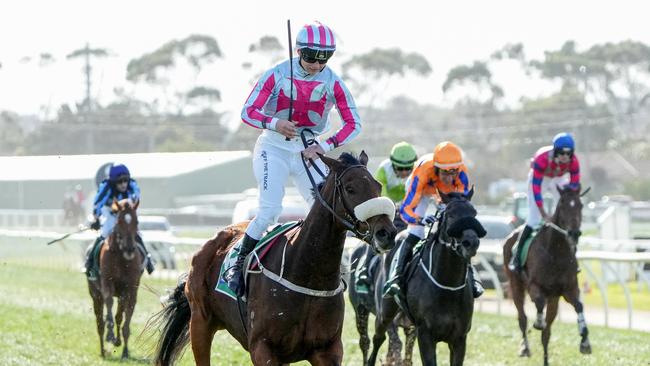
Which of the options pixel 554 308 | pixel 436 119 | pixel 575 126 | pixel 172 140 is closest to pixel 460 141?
pixel 575 126

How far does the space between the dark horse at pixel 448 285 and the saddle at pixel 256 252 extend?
1811 mm

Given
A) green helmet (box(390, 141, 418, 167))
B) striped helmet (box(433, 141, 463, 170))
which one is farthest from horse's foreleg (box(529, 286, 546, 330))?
striped helmet (box(433, 141, 463, 170))

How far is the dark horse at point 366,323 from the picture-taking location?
34.2 feet

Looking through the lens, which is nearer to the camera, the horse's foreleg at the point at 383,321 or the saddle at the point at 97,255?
the horse's foreleg at the point at 383,321

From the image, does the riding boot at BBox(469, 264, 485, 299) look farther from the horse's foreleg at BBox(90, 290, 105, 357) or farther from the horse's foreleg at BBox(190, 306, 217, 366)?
the horse's foreleg at BBox(90, 290, 105, 357)

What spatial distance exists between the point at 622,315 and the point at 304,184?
11.3 metres

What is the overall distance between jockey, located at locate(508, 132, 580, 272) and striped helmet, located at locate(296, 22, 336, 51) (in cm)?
508

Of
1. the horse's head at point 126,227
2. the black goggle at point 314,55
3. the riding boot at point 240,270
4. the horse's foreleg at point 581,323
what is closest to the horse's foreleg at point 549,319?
the horse's foreleg at point 581,323

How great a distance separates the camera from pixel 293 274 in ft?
22.4

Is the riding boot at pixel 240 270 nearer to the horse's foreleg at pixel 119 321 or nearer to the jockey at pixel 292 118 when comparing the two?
the jockey at pixel 292 118

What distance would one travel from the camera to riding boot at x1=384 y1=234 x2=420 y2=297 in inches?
376

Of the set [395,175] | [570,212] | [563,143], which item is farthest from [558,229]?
[395,175]

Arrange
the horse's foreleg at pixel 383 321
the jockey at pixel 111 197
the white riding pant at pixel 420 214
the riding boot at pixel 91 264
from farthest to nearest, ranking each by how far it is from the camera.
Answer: the riding boot at pixel 91 264
the jockey at pixel 111 197
the horse's foreleg at pixel 383 321
the white riding pant at pixel 420 214

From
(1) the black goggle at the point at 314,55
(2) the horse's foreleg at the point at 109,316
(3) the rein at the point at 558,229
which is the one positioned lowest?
(2) the horse's foreleg at the point at 109,316
